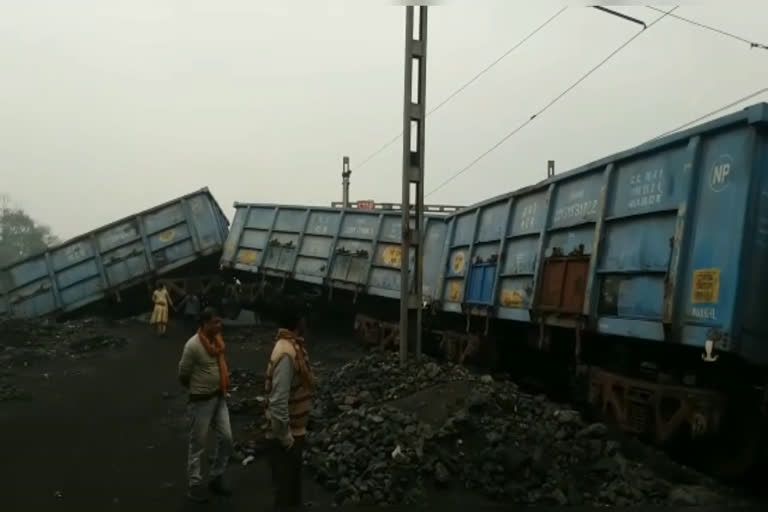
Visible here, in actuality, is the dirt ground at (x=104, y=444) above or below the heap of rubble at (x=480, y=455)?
below

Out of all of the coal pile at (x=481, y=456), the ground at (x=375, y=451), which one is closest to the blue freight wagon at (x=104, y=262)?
the ground at (x=375, y=451)

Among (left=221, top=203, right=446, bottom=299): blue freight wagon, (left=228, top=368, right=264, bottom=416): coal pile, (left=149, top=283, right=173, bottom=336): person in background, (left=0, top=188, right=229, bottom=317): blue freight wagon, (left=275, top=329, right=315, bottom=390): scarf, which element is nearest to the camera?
(left=275, top=329, right=315, bottom=390): scarf

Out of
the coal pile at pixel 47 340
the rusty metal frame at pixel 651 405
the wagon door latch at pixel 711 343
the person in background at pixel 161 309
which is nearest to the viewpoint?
the wagon door latch at pixel 711 343

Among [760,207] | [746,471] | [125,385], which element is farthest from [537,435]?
[125,385]

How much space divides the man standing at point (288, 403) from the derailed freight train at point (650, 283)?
2699mm

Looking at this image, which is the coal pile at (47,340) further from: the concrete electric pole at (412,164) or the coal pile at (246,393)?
the concrete electric pole at (412,164)

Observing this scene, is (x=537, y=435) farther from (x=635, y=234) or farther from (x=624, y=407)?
(x=635, y=234)

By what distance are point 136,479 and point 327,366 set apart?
5994 millimetres

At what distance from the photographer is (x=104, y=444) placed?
597 cm

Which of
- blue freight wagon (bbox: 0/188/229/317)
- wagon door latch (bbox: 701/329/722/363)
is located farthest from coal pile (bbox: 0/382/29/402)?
wagon door latch (bbox: 701/329/722/363)

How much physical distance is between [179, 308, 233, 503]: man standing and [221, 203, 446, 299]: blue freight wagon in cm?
616

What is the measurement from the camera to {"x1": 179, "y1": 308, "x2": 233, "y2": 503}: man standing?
4609mm

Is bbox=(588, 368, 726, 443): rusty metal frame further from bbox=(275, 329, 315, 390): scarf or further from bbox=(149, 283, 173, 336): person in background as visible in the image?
bbox=(149, 283, 173, 336): person in background

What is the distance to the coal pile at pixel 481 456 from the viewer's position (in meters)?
4.43
